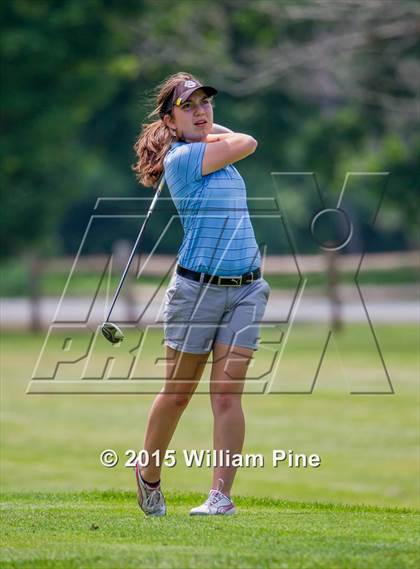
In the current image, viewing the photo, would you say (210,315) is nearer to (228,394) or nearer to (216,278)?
(216,278)

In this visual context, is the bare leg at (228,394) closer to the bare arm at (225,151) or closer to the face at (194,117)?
the bare arm at (225,151)

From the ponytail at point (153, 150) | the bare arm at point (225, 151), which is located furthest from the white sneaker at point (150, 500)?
the bare arm at point (225, 151)

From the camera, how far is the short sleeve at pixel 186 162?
6445 millimetres

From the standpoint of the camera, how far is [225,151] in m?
6.40

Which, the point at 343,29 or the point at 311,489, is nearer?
the point at 311,489

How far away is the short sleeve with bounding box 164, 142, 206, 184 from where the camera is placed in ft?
21.1

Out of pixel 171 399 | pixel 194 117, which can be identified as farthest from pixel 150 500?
pixel 194 117

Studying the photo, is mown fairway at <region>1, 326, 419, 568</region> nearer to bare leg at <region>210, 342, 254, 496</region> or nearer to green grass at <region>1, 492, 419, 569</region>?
green grass at <region>1, 492, 419, 569</region>

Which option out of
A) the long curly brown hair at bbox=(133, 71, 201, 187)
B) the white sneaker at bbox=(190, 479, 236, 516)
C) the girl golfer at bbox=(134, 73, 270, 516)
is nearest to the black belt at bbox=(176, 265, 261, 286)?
the girl golfer at bbox=(134, 73, 270, 516)

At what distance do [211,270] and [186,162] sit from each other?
1.66 ft

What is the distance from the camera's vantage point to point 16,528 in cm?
645

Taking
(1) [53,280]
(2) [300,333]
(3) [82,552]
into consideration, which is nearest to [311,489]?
(3) [82,552]

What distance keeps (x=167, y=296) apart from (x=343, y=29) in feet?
78.4

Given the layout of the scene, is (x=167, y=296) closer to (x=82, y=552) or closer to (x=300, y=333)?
(x=82, y=552)
